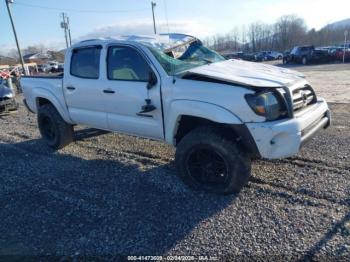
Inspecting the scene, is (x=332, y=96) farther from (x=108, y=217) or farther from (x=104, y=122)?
(x=108, y=217)

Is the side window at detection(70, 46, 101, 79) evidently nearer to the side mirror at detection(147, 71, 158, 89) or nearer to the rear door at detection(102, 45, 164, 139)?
the rear door at detection(102, 45, 164, 139)

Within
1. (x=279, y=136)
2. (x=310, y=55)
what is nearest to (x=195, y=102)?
(x=279, y=136)

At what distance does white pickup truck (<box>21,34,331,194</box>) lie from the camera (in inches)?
140

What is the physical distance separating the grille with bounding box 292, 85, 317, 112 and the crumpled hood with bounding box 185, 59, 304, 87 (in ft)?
0.47

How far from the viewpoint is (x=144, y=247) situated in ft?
10.1

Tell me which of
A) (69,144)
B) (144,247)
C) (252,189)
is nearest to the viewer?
(144,247)

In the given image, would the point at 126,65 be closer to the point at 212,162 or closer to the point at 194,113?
the point at 194,113

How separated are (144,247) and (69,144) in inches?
157

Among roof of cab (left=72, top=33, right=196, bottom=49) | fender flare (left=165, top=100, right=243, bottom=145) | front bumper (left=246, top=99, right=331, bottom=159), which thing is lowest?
front bumper (left=246, top=99, right=331, bottom=159)

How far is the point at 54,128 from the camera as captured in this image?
6102 mm

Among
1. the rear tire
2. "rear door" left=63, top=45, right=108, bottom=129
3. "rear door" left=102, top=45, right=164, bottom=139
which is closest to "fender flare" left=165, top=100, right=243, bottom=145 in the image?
"rear door" left=102, top=45, right=164, bottom=139

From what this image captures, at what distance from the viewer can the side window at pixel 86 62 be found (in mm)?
5059

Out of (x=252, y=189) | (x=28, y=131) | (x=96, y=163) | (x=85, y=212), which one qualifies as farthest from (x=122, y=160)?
(x=28, y=131)

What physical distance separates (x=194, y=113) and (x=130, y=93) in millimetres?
1116
